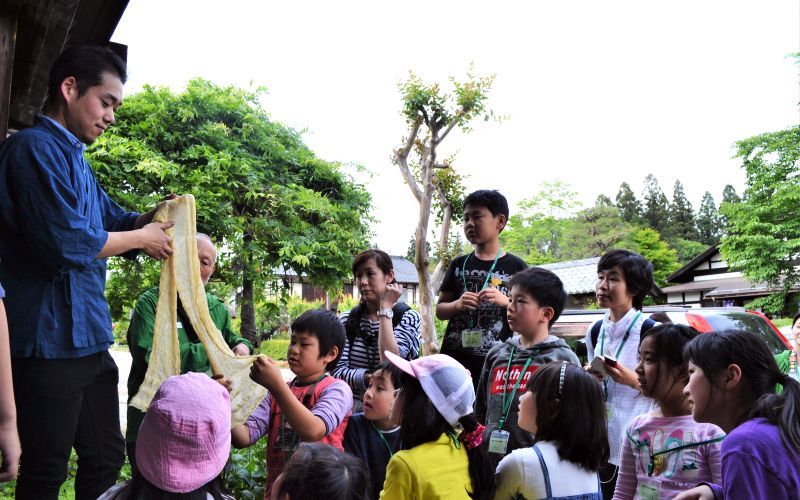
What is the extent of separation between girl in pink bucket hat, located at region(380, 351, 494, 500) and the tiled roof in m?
17.1

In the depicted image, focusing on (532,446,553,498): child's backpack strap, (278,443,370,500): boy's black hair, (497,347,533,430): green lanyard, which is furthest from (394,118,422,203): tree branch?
(278,443,370,500): boy's black hair

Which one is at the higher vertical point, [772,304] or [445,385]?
[445,385]

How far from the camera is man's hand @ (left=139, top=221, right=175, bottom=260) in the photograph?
6.58 ft

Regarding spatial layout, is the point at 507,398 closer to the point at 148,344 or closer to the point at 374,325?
the point at 374,325

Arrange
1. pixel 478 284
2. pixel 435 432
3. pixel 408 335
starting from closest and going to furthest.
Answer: pixel 435 432
pixel 408 335
pixel 478 284

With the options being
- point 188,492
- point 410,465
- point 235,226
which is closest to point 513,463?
point 410,465

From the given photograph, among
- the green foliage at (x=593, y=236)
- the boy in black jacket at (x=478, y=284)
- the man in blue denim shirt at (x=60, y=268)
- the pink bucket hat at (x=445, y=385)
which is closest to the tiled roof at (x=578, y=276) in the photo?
the green foliage at (x=593, y=236)

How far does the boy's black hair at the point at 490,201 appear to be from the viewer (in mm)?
3246

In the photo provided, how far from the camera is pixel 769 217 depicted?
64.5 feet

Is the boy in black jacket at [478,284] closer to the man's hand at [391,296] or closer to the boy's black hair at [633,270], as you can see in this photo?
the man's hand at [391,296]

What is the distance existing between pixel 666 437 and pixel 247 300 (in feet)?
30.0

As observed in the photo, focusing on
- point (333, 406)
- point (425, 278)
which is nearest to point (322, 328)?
point (333, 406)

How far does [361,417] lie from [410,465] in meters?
0.68

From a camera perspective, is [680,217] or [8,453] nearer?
[8,453]
